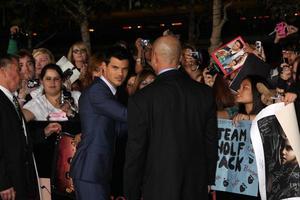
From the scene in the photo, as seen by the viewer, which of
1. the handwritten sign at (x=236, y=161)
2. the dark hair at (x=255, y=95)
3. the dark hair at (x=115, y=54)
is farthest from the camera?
the dark hair at (x=255, y=95)

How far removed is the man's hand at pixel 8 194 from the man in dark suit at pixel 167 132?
130 centimetres

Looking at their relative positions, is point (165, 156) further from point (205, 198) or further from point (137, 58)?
point (137, 58)

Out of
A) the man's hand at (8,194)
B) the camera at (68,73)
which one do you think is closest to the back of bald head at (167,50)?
the man's hand at (8,194)

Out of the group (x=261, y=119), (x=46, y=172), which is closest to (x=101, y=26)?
(x=46, y=172)

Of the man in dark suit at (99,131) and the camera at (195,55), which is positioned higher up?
the camera at (195,55)

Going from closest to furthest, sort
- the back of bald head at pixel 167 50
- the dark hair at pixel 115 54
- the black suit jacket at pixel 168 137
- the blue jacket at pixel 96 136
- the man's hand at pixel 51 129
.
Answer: the black suit jacket at pixel 168 137
the back of bald head at pixel 167 50
the blue jacket at pixel 96 136
the dark hair at pixel 115 54
the man's hand at pixel 51 129

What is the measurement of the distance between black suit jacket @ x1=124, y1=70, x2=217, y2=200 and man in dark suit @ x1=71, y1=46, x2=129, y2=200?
2.55 feet

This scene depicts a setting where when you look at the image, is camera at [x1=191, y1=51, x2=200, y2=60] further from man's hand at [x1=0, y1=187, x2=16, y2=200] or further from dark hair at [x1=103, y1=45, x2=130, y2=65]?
man's hand at [x1=0, y1=187, x2=16, y2=200]

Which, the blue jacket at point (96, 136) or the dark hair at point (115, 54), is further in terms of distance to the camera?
the dark hair at point (115, 54)

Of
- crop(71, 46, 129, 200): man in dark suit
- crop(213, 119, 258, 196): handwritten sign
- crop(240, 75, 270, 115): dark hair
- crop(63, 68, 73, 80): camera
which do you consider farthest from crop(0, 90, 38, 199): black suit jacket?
crop(240, 75, 270, 115): dark hair

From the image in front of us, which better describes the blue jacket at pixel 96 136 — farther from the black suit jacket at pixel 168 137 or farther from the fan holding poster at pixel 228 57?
the fan holding poster at pixel 228 57

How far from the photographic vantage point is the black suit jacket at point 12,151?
6.31m

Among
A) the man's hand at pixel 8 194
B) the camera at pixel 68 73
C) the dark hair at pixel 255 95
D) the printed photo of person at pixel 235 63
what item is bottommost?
the man's hand at pixel 8 194

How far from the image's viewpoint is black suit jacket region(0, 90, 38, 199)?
6.31 meters
